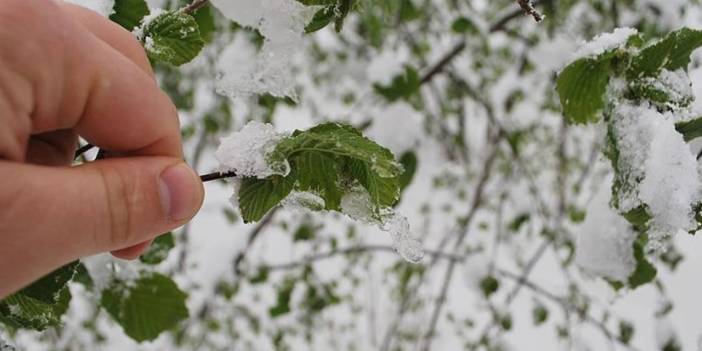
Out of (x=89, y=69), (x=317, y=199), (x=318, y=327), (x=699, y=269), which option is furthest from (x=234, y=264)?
(x=699, y=269)

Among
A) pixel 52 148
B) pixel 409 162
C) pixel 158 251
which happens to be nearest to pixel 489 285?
pixel 409 162

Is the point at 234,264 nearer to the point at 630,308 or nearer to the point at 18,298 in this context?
the point at 18,298

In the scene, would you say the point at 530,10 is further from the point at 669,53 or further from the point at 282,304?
the point at 282,304

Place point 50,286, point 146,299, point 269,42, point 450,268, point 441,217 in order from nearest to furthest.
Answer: point 50,286 < point 269,42 < point 146,299 < point 450,268 < point 441,217

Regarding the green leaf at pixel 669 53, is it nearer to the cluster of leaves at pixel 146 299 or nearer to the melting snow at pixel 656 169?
the melting snow at pixel 656 169

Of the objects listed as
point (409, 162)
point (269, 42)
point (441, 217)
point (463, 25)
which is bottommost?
point (269, 42)

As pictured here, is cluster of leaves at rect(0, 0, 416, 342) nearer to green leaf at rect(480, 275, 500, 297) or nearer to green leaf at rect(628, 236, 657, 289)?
green leaf at rect(628, 236, 657, 289)

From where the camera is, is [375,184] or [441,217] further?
[441,217]

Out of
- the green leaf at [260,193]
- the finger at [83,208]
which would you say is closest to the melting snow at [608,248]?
the green leaf at [260,193]
